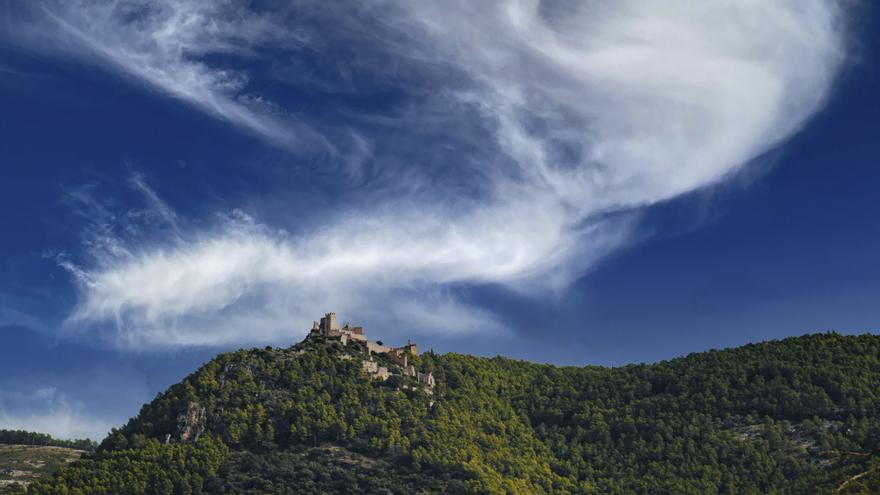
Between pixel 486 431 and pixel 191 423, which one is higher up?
pixel 486 431

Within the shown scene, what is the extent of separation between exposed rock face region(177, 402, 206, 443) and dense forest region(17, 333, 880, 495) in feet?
0.96

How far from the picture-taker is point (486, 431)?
181750mm

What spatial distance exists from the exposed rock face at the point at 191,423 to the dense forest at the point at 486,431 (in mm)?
293

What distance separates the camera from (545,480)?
540 feet

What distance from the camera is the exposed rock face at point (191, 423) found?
162750 millimetres

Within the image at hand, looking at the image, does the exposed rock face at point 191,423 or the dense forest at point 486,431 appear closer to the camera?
the dense forest at point 486,431

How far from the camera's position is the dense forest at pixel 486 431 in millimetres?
152500

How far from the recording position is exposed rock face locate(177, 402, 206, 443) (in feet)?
534

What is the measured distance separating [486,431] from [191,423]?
56562mm

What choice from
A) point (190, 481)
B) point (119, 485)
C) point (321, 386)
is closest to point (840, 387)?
point (321, 386)

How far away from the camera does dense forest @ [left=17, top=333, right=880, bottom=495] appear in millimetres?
152500

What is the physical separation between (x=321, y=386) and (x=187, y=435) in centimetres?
2752

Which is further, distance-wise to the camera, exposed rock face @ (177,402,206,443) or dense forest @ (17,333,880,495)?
exposed rock face @ (177,402,206,443)

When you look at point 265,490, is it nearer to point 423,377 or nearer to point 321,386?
point 321,386
